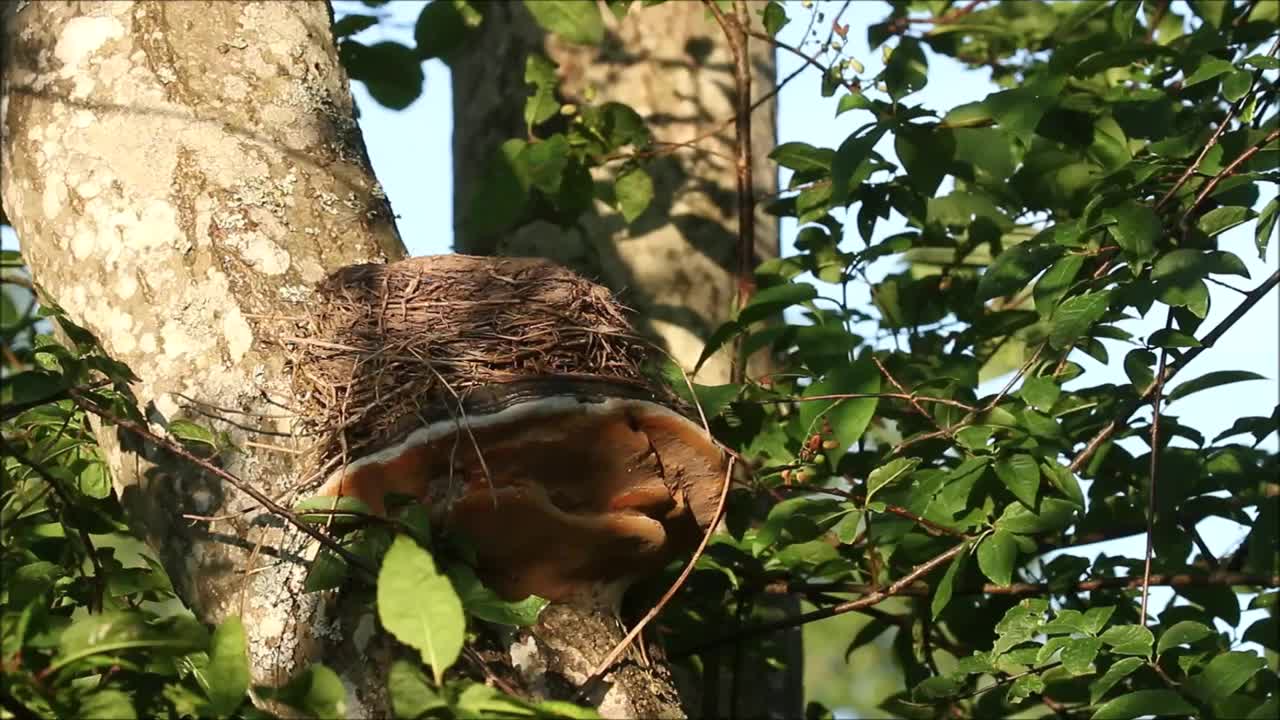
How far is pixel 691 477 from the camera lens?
267 centimetres

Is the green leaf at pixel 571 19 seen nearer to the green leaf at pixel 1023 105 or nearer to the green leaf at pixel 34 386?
the green leaf at pixel 1023 105

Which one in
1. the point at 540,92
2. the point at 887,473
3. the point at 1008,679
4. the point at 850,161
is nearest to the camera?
the point at 1008,679

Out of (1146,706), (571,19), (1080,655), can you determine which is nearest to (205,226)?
(571,19)

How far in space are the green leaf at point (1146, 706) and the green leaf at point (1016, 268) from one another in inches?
37.0

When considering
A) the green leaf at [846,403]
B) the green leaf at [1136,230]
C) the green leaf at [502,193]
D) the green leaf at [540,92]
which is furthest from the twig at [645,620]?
the green leaf at [540,92]

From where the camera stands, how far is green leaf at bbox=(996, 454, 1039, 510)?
283 centimetres

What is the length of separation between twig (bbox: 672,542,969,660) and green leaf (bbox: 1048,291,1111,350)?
1.44 feet

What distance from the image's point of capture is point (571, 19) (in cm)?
386

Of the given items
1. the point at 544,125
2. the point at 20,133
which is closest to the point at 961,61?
the point at 544,125

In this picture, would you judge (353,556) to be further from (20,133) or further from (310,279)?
(20,133)

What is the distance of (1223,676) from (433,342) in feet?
4.77

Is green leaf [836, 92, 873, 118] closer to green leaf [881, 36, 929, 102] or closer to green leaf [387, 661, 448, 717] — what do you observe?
green leaf [881, 36, 929, 102]

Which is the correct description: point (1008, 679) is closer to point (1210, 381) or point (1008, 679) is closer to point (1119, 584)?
point (1119, 584)

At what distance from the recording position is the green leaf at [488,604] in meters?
2.11
